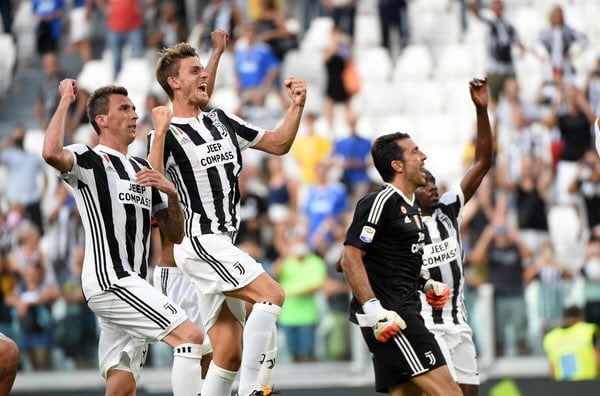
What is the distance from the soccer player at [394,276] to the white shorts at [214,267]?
67cm

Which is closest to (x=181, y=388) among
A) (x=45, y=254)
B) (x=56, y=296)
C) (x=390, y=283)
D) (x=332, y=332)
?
(x=390, y=283)

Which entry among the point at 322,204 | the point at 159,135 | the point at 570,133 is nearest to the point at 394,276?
the point at 159,135

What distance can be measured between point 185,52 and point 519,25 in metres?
10.6

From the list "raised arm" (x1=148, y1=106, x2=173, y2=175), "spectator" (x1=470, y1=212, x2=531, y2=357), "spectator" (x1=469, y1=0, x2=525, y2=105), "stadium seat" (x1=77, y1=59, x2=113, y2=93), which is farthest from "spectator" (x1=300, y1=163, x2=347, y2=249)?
"raised arm" (x1=148, y1=106, x2=173, y2=175)

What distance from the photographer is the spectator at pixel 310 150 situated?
17641 mm

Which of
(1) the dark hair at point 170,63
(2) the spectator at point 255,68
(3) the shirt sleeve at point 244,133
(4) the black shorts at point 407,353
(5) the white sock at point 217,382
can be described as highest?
(2) the spectator at point 255,68

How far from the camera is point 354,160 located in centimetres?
1722

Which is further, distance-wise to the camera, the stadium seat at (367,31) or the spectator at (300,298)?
the stadium seat at (367,31)

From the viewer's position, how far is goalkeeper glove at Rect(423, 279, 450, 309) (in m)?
9.73

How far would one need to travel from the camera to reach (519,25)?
19.2 meters

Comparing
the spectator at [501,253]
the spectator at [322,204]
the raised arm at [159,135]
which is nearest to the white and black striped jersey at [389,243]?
the raised arm at [159,135]

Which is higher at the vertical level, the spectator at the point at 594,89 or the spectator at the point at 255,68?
the spectator at the point at 255,68

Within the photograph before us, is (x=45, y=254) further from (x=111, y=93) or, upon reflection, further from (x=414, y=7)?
(x=111, y=93)

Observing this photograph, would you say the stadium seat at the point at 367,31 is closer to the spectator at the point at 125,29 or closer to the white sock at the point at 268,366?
the spectator at the point at 125,29
